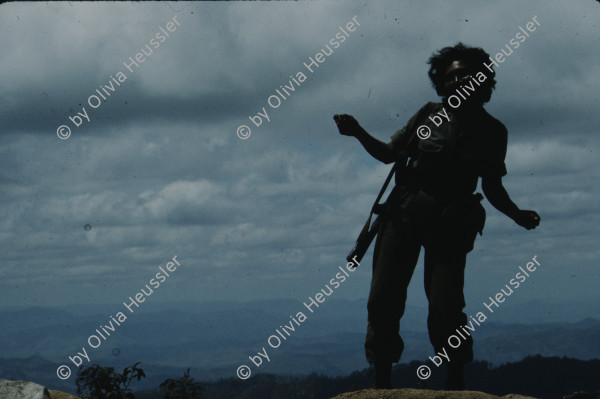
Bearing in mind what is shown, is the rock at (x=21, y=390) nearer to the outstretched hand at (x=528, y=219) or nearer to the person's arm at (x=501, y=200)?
the person's arm at (x=501, y=200)

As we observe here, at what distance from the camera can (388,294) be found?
7039mm

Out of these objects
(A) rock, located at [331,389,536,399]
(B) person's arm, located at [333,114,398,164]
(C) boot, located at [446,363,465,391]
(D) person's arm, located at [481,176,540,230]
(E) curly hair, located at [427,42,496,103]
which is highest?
(E) curly hair, located at [427,42,496,103]

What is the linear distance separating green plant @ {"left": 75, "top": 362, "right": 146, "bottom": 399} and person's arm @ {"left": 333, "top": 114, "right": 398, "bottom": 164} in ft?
10.4

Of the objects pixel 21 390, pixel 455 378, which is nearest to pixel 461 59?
pixel 455 378

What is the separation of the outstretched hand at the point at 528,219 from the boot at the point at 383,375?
1.92 m

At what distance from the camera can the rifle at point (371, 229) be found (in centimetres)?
720

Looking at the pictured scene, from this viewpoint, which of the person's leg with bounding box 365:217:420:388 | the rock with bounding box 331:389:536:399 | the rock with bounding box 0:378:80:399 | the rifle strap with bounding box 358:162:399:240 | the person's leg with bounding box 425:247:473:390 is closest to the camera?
the rock with bounding box 331:389:536:399

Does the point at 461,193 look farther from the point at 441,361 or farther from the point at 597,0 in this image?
the point at 597,0

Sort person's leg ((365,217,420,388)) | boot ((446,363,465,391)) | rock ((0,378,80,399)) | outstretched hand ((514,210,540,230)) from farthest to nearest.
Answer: rock ((0,378,80,399)) → person's leg ((365,217,420,388)) → outstretched hand ((514,210,540,230)) → boot ((446,363,465,391))

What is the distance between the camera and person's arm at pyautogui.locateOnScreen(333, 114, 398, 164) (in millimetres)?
6914

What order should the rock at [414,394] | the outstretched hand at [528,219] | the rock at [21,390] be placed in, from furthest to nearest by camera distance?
the rock at [21,390] < the outstretched hand at [528,219] < the rock at [414,394]

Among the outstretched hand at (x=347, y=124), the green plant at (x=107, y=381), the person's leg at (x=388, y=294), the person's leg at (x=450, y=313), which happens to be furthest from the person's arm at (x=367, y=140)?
the green plant at (x=107, y=381)

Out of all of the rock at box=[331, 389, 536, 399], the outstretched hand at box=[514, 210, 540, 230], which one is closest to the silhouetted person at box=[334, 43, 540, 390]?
the outstretched hand at box=[514, 210, 540, 230]

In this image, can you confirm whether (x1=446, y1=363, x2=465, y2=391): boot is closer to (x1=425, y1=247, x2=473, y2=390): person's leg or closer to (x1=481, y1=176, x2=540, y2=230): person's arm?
(x1=425, y1=247, x2=473, y2=390): person's leg
